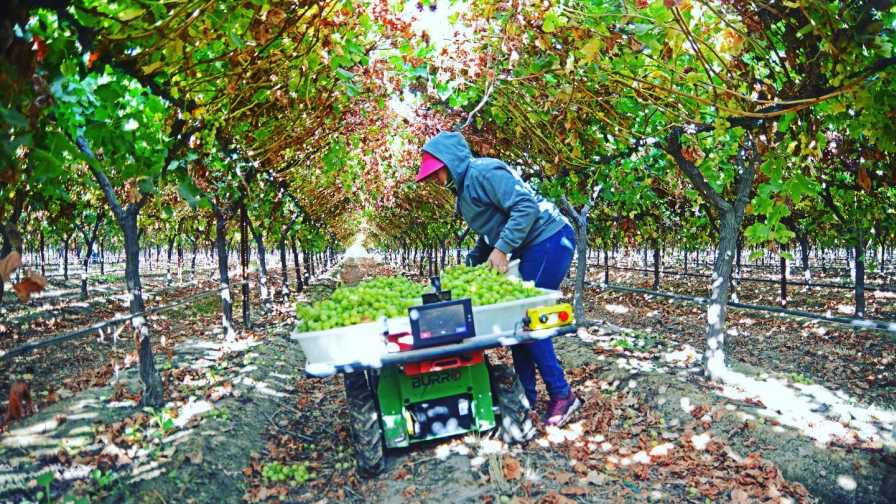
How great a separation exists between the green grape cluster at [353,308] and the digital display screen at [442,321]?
0.19m

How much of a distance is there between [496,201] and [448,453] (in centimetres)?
213

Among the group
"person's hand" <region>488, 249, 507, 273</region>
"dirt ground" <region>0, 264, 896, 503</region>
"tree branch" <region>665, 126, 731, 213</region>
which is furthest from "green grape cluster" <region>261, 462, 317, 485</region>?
"tree branch" <region>665, 126, 731, 213</region>

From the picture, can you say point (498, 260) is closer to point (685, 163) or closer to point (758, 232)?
point (758, 232)

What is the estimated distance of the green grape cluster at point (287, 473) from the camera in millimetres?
4056

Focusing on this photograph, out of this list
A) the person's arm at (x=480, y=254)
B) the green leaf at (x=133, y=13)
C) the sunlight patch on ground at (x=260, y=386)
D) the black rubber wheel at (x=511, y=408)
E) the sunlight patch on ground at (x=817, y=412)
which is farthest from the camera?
the sunlight patch on ground at (x=260, y=386)

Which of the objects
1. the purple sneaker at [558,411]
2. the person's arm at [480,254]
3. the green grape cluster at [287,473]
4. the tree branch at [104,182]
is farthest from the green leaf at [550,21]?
the green grape cluster at [287,473]

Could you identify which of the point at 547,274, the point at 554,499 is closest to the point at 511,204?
the point at 547,274

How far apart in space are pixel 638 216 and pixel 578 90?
13618 millimetres

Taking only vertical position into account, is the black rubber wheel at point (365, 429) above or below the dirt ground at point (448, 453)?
above

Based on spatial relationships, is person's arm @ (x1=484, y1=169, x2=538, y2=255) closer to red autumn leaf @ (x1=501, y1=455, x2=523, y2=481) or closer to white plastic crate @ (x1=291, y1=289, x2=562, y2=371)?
white plastic crate @ (x1=291, y1=289, x2=562, y2=371)

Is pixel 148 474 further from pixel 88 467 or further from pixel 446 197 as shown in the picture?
pixel 446 197

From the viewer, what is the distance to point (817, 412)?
4.53m

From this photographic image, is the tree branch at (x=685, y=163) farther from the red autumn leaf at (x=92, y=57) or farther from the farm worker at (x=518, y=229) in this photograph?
the red autumn leaf at (x=92, y=57)

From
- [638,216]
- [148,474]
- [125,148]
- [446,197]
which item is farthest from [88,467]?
[638,216]
